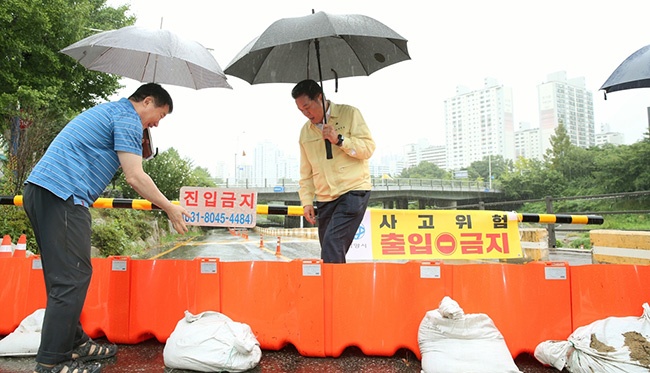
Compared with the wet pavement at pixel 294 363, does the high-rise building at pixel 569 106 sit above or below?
above

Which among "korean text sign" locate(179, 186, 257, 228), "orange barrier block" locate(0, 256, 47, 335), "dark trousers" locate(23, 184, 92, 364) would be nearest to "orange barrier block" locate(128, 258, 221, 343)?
"korean text sign" locate(179, 186, 257, 228)

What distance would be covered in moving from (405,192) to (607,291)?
132ft

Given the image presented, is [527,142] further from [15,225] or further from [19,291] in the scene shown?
[19,291]

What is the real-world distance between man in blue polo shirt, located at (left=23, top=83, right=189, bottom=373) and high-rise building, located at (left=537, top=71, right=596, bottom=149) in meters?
125

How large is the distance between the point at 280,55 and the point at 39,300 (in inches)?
116

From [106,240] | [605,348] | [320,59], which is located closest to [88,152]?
[320,59]

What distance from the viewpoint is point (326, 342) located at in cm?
291

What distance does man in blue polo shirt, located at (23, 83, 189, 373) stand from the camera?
2361mm

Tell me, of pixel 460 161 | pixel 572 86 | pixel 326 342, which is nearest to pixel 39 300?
pixel 326 342

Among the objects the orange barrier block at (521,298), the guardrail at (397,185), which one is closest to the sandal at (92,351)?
the orange barrier block at (521,298)

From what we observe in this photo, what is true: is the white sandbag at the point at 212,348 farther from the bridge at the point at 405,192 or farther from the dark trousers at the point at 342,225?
the bridge at the point at 405,192

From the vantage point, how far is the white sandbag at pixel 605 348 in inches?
92.7

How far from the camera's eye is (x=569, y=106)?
112500mm

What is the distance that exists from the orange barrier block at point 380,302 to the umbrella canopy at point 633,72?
2.96 meters
